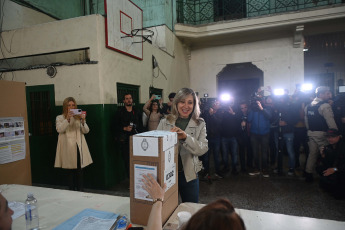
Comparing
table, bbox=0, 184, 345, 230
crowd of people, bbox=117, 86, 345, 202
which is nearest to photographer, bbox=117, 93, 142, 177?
crowd of people, bbox=117, 86, 345, 202

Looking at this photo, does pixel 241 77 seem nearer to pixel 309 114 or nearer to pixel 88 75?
pixel 309 114

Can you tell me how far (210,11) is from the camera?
25.0 ft

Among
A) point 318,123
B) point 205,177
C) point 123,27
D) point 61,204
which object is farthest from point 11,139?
point 318,123

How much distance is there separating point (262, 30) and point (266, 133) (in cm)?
414

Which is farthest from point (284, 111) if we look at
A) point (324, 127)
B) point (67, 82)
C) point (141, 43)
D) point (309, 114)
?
point (67, 82)

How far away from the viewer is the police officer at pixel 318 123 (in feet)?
12.1

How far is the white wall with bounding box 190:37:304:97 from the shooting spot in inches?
271

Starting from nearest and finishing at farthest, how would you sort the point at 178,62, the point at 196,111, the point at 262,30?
the point at 196,111
the point at 262,30
the point at 178,62

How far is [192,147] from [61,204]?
3.78 ft

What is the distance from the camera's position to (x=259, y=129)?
4.35m

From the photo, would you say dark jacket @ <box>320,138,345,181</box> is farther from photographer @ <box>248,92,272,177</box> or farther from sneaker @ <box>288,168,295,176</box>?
photographer @ <box>248,92,272,177</box>

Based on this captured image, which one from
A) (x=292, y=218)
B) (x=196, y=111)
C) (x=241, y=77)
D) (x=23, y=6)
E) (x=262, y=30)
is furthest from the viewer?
(x=241, y=77)

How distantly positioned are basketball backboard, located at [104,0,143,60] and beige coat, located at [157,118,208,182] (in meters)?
2.81

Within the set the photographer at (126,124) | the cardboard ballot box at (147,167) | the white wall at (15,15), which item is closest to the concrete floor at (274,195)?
the photographer at (126,124)
